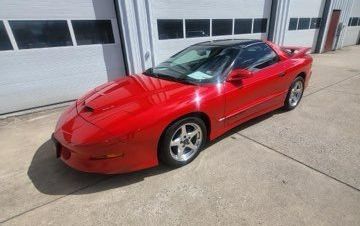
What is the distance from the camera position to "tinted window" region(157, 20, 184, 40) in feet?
21.3

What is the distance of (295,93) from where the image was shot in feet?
14.5

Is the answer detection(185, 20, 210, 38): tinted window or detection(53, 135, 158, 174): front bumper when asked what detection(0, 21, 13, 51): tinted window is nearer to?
detection(53, 135, 158, 174): front bumper

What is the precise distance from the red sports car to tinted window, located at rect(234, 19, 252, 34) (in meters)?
4.92

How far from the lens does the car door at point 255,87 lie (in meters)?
3.15

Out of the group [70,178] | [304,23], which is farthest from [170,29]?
[304,23]

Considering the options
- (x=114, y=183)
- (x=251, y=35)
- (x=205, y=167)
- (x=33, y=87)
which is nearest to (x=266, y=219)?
(x=205, y=167)

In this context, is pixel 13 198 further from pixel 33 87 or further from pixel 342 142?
pixel 342 142

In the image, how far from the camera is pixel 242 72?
119 inches

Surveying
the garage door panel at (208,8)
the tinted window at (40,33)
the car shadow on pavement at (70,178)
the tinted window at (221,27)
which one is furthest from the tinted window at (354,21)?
the car shadow on pavement at (70,178)

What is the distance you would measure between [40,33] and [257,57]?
4.54 meters

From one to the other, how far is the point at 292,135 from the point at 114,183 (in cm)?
264

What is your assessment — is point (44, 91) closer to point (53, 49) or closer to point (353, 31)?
point (53, 49)

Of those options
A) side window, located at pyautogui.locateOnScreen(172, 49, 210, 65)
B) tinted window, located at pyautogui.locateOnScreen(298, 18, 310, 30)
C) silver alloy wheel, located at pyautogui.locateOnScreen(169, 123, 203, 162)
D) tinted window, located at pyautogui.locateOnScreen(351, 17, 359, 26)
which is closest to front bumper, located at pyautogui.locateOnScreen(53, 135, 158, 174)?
silver alloy wheel, located at pyautogui.locateOnScreen(169, 123, 203, 162)

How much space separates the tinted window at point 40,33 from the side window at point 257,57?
4.07m
